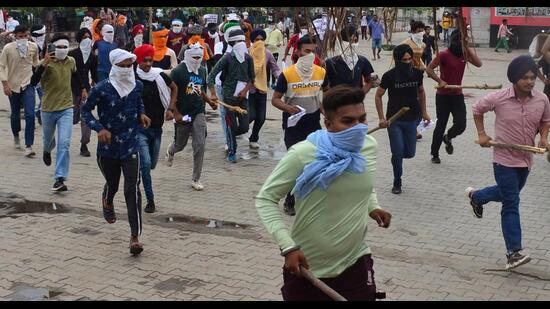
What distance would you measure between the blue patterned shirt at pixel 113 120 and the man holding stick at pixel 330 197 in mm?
2874

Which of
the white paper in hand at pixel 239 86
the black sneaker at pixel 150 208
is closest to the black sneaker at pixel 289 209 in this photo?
the black sneaker at pixel 150 208

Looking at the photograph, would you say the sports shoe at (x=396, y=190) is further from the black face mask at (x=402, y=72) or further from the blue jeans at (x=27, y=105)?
the blue jeans at (x=27, y=105)

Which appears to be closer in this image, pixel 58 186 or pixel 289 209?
pixel 289 209

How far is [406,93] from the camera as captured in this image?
8.36 m

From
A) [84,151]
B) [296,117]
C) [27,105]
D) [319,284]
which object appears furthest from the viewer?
[84,151]

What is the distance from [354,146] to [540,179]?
5.92 m

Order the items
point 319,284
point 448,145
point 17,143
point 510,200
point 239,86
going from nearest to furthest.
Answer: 1. point 319,284
2. point 510,200
3. point 239,86
4. point 448,145
5. point 17,143

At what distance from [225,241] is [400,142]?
2.51 metres

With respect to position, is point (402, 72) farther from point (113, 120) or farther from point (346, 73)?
point (113, 120)

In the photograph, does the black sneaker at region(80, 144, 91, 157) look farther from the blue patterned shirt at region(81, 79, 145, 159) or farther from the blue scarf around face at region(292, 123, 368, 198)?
the blue scarf around face at region(292, 123, 368, 198)

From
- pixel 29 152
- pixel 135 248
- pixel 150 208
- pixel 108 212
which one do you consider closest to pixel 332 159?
pixel 135 248

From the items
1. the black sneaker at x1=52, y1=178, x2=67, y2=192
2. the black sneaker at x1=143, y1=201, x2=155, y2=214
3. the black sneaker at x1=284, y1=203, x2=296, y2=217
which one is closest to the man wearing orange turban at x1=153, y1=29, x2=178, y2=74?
the black sneaker at x1=52, y1=178, x2=67, y2=192

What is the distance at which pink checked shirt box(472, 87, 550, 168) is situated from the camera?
5.93 meters

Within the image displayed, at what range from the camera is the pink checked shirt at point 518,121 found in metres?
5.93
